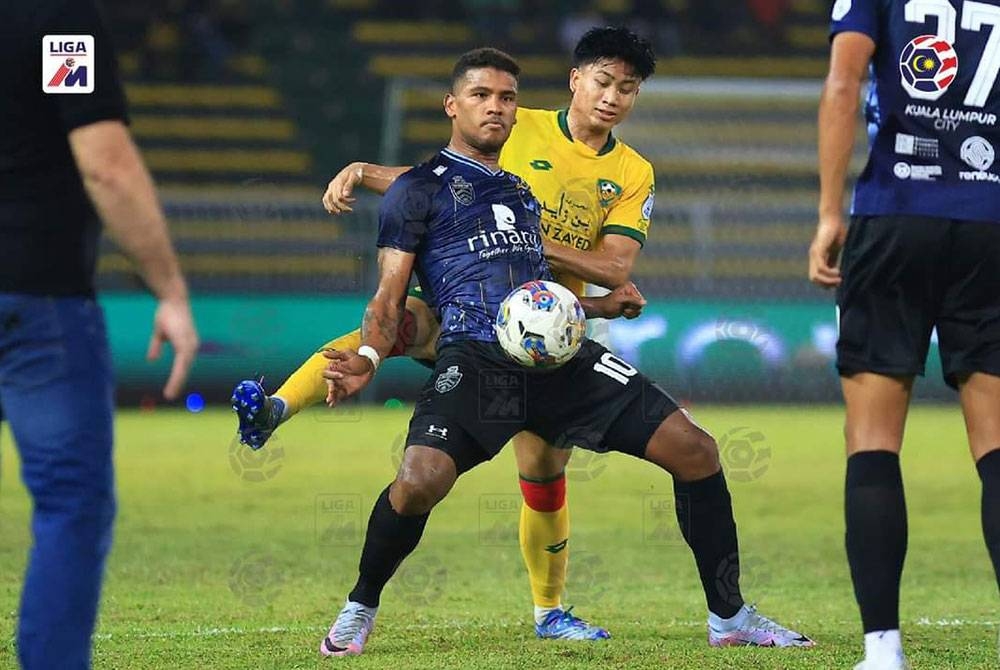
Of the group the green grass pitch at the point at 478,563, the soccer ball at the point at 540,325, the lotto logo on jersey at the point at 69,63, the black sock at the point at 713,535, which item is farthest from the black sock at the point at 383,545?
the lotto logo on jersey at the point at 69,63

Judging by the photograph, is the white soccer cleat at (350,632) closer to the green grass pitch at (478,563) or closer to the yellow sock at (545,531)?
the green grass pitch at (478,563)

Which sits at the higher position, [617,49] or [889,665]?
[617,49]

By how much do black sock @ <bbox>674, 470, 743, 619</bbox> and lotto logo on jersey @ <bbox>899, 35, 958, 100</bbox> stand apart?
1786 millimetres

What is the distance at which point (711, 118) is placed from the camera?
20.2 metres

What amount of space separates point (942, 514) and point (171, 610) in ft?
18.8

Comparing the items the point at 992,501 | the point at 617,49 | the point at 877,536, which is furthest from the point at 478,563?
the point at 992,501

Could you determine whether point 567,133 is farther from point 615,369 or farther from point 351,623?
point 351,623

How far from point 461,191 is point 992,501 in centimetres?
230

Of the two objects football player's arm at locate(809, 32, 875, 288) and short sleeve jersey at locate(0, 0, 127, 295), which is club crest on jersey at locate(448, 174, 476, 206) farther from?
short sleeve jersey at locate(0, 0, 127, 295)

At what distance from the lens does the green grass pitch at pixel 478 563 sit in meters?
5.67

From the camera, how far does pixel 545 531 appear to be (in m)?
6.35

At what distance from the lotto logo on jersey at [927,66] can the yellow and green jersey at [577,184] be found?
2.05 meters

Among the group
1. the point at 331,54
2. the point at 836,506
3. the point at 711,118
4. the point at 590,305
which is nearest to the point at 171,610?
the point at 590,305

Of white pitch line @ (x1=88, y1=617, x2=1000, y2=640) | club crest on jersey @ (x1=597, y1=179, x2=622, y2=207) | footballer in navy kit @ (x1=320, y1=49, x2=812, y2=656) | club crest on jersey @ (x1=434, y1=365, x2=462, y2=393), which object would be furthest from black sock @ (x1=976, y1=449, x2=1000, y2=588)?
club crest on jersey @ (x1=597, y1=179, x2=622, y2=207)
